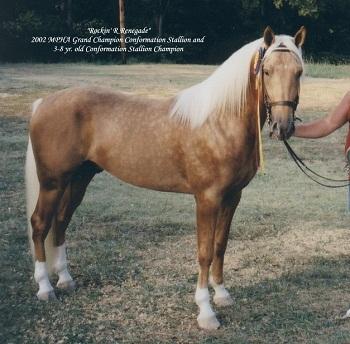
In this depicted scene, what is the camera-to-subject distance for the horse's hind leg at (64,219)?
4.56 meters

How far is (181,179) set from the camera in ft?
13.1

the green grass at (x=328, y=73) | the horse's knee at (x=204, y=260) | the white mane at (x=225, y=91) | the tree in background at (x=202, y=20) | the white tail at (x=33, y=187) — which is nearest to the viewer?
the white mane at (x=225, y=91)

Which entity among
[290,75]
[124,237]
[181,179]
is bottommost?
[124,237]

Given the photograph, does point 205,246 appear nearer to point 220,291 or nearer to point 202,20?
point 220,291

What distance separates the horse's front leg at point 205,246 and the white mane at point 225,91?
20.8 inches

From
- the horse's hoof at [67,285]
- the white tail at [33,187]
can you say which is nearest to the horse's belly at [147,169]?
the white tail at [33,187]

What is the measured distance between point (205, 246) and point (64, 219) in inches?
51.7

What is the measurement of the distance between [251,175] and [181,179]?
49 centimetres

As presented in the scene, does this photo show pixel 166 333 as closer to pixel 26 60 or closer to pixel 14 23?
pixel 26 60

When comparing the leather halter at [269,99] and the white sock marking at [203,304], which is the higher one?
the leather halter at [269,99]

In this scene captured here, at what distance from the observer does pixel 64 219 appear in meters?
4.59

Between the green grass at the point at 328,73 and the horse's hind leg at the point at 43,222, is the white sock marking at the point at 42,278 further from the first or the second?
the green grass at the point at 328,73

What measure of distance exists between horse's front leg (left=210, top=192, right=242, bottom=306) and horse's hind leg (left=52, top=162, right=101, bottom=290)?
1.12 metres

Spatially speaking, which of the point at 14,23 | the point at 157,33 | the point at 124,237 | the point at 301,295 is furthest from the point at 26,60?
the point at 301,295
